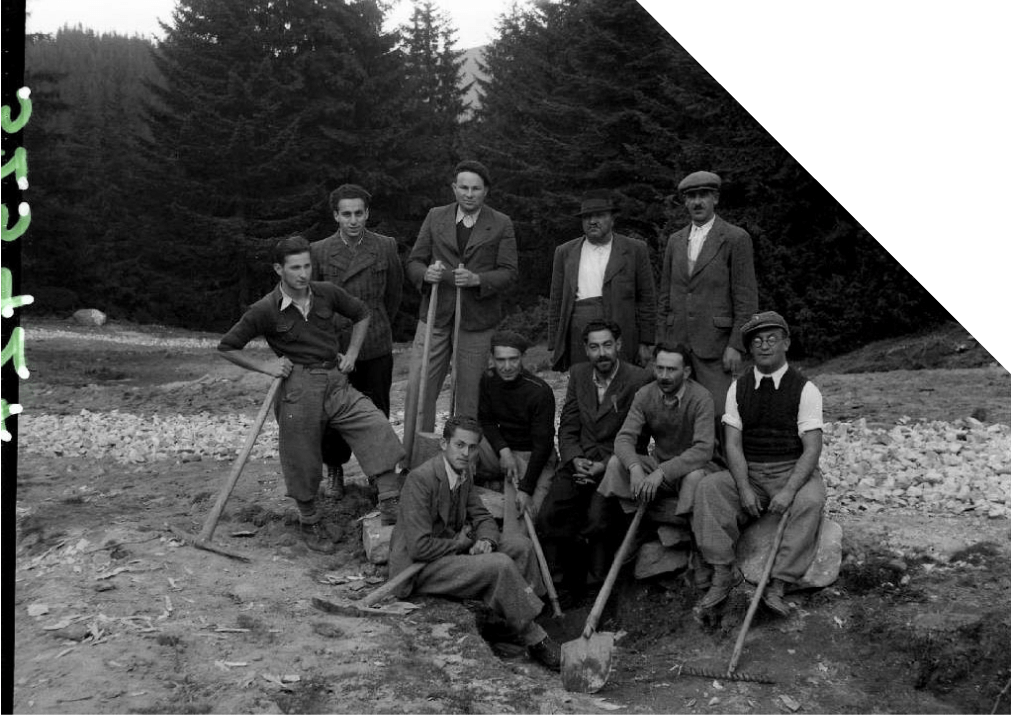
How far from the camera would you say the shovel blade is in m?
4.76

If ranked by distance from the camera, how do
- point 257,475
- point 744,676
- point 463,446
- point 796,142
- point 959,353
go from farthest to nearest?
point 959,353 < point 257,475 < point 463,446 < point 744,676 < point 796,142

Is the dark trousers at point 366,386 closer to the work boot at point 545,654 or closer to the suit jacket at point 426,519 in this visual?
the suit jacket at point 426,519

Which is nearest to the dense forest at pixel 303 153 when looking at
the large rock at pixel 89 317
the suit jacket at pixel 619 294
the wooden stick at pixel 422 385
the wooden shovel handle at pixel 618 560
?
the large rock at pixel 89 317

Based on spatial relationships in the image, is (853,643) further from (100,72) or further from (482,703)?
(100,72)

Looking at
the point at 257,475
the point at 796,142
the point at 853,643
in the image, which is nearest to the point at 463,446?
the point at 853,643

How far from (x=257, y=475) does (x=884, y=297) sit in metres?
9.97

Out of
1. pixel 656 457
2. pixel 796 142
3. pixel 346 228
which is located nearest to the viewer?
pixel 796 142

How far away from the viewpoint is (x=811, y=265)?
48.1 ft

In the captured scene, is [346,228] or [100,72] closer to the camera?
[346,228]

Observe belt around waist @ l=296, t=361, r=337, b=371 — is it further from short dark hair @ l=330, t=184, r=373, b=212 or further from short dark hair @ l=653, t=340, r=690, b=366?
short dark hair @ l=653, t=340, r=690, b=366

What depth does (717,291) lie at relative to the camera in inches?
247

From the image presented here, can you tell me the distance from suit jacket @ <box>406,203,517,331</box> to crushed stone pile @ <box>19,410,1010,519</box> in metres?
2.67

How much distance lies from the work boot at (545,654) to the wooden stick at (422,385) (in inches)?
68.3

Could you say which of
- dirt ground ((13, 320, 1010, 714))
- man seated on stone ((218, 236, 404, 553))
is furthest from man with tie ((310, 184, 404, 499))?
dirt ground ((13, 320, 1010, 714))
